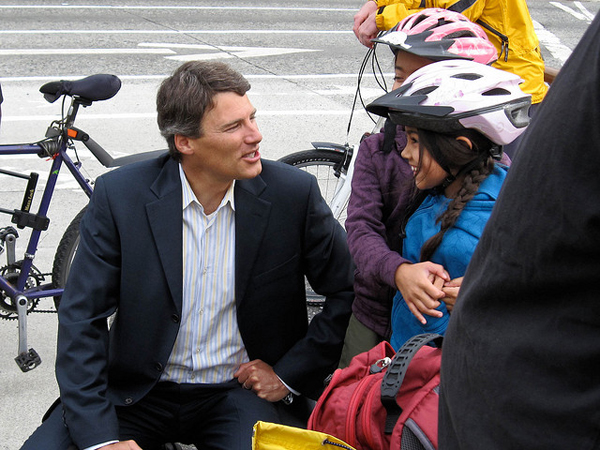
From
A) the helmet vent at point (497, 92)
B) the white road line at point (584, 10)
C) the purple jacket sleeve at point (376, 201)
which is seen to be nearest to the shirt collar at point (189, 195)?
the purple jacket sleeve at point (376, 201)

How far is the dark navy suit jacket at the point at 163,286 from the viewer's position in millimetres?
2553

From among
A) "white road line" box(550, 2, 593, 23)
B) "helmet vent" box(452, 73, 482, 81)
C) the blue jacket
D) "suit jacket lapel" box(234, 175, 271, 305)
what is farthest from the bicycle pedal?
"white road line" box(550, 2, 593, 23)

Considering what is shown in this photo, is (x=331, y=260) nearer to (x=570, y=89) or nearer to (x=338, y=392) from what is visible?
(x=338, y=392)

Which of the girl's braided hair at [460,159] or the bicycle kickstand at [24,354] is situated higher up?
the girl's braided hair at [460,159]

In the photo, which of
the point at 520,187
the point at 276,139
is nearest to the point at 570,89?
the point at 520,187

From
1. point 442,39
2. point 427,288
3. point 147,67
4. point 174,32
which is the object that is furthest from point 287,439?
point 174,32

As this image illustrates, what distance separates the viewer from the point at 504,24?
3.47 m

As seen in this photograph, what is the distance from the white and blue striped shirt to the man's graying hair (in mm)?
168

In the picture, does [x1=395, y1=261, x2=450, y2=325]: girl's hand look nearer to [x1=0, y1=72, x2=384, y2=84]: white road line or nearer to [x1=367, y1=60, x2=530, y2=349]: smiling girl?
[x1=367, y1=60, x2=530, y2=349]: smiling girl

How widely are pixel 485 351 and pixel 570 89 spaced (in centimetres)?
33

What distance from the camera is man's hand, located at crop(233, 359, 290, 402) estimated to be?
272 cm

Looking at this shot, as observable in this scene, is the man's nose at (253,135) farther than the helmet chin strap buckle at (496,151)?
Yes

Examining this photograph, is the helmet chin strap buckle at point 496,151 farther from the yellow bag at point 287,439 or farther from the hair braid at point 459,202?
the yellow bag at point 287,439

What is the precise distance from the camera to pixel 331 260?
2.82 meters
